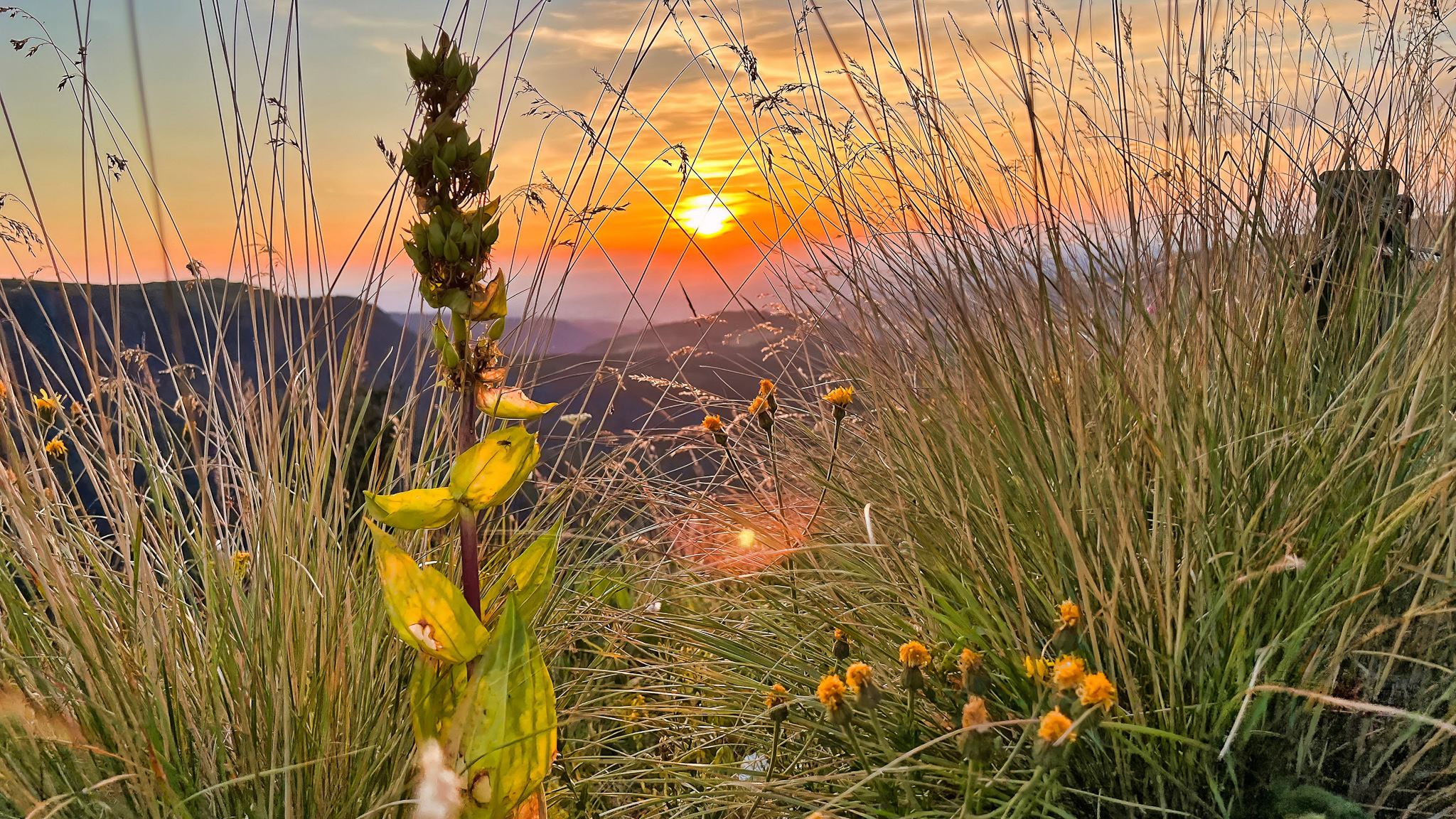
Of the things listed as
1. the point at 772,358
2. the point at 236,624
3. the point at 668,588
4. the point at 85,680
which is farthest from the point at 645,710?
the point at 772,358

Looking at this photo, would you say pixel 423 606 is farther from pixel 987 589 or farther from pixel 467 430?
pixel 987 589

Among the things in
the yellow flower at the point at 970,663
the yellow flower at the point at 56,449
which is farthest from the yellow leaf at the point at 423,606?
the yellow flower at the point at 56,449

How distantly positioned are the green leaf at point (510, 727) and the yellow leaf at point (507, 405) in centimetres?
25

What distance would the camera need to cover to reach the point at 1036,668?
46.9 inches

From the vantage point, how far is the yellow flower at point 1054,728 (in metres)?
0.97

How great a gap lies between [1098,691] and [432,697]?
2.80 ft

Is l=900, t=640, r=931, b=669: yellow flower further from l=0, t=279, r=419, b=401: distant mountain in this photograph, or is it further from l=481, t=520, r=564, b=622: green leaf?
l=0, t=279, r=419, b=401: distant mountain

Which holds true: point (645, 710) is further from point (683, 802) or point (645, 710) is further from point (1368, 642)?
point (1368, 642)

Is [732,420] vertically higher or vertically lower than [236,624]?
higher

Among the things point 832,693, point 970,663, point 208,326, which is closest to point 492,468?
point 832,693

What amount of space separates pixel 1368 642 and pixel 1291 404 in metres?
0.46

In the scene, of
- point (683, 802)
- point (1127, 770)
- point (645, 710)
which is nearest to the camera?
point (1127, 770)

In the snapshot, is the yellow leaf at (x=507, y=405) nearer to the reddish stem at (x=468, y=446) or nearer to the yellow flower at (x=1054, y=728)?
the reddish stem at (x=468, y=446)

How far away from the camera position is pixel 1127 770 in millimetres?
1204
